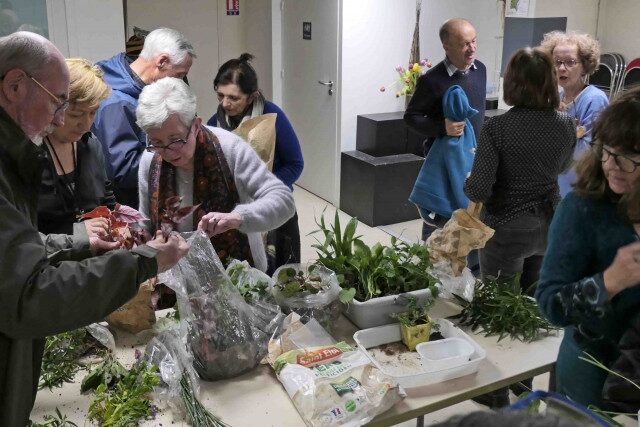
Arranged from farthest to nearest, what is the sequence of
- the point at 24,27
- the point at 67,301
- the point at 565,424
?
1. the point at 24,27
2. the point at 67,301
3. the point at 565,424

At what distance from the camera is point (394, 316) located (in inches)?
69.9

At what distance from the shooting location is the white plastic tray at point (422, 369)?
5.05 ft

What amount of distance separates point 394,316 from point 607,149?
73cm

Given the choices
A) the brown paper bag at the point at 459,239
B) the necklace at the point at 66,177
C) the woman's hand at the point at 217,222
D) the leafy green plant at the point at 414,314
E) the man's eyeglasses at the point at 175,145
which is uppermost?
the man's eyeglasses at the point at 175,145

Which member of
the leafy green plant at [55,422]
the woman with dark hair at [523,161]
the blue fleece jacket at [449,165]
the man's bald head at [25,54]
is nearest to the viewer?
the man's bald head at [25,54]

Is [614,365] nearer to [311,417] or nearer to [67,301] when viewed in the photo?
[311,417]

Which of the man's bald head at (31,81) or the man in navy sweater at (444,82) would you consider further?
the man in navy sweater at (444,82)

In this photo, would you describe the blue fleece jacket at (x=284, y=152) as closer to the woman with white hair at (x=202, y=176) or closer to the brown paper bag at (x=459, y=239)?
the woman with white hair at (x=202, y=176)

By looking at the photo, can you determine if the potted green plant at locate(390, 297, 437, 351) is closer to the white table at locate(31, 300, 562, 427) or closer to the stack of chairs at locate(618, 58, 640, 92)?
the white table at locate(31, 300, 562, 427)

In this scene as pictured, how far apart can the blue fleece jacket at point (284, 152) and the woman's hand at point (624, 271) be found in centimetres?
167

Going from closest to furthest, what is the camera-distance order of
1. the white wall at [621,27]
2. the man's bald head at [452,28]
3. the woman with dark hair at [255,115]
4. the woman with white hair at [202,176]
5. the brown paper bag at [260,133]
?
the woman with white hair at [202,176]
the brown paper bag at [260,133]
the woman with dark hair at [255,115]
the man's bald head at [452,28]
the white wall at [621,27]

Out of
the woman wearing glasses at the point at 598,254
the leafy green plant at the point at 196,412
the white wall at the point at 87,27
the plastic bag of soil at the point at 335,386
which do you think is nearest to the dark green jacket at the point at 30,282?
the leafy green plant at the point at 196,412

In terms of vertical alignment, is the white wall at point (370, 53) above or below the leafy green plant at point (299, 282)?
above

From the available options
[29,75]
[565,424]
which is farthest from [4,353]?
[565,424]
